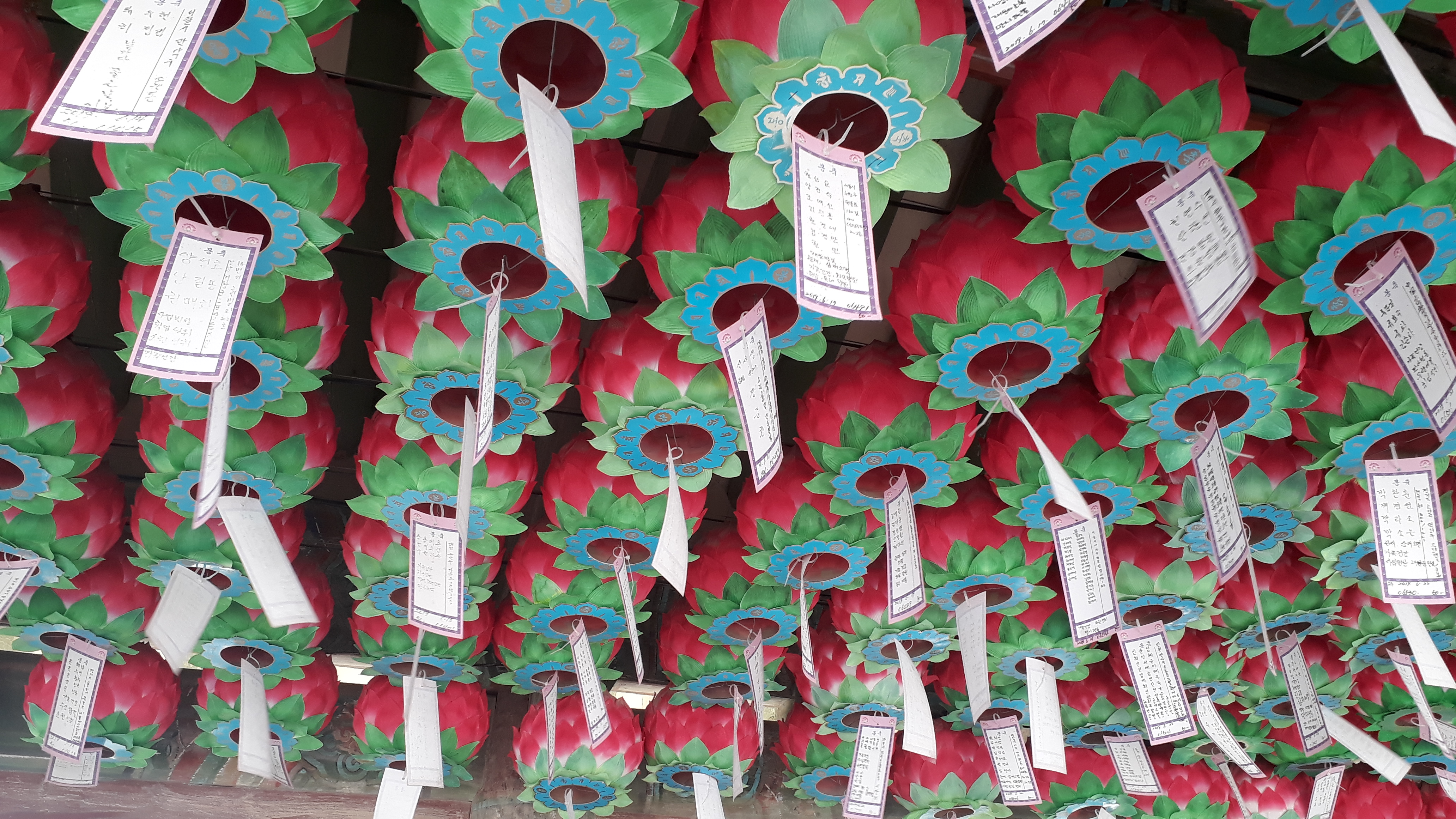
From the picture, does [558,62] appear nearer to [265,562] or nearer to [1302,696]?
[265,562]

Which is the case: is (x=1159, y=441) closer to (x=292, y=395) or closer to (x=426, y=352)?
(x=426, y=352)

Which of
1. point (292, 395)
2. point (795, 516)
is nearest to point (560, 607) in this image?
point (795, 516)

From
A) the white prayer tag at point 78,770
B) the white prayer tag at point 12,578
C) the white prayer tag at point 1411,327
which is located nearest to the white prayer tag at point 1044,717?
the white prayer tag at point 1411,327

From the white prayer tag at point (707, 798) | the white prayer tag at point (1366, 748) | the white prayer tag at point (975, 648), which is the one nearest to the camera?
the white prayer tag at point (975, 648)

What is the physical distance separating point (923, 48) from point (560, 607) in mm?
1603

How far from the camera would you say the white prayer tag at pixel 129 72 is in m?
0.93

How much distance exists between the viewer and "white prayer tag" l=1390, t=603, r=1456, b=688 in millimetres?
1843

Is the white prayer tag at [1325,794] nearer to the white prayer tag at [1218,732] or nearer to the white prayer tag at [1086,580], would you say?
the white prayer tag at [1218,732]

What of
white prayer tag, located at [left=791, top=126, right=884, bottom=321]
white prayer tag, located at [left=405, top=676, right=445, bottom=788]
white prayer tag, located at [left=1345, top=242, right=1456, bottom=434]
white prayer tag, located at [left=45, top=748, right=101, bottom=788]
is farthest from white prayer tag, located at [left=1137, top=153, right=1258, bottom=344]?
white prayer tag, located at [left=45, top=748, right=101, bottom=788]

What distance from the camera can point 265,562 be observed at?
1659 mm

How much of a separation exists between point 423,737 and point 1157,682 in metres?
1.80

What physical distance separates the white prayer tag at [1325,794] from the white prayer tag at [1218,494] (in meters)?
1.96

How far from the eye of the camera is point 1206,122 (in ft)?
4.25

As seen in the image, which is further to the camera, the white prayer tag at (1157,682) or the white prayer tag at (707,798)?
the white prayer tag at (707,798)
